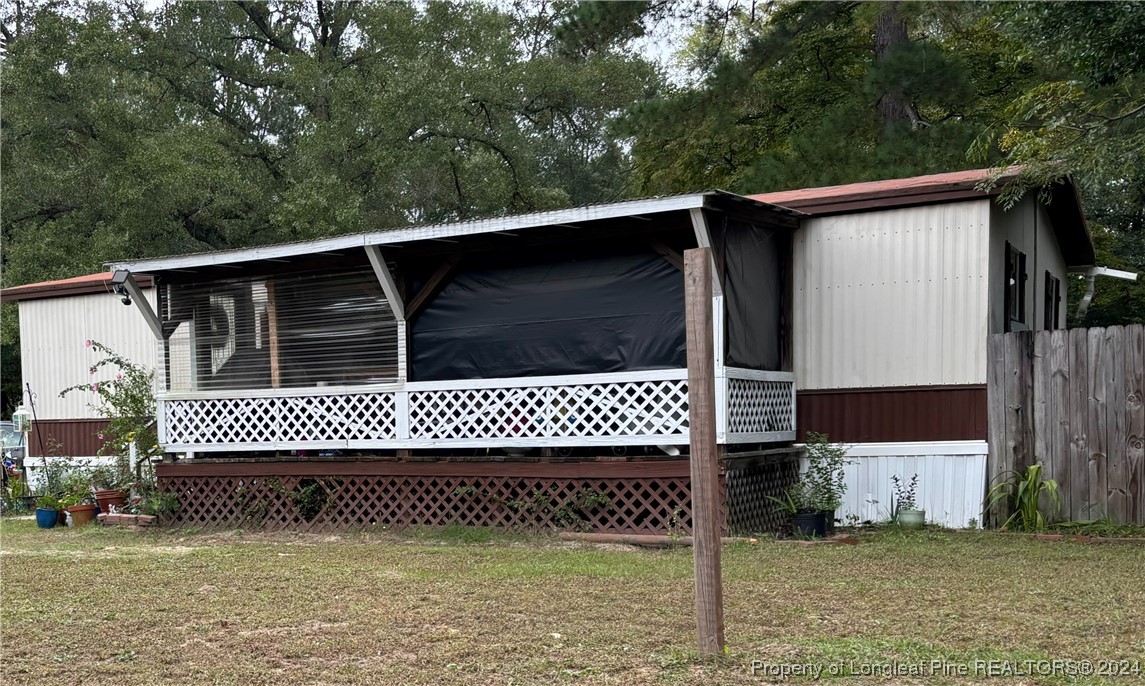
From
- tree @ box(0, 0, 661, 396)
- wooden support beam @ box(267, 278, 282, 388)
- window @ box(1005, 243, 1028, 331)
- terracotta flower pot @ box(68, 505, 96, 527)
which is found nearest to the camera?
window @ box(1005, 243, 1028, 331)

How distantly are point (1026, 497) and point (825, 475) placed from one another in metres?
1.88

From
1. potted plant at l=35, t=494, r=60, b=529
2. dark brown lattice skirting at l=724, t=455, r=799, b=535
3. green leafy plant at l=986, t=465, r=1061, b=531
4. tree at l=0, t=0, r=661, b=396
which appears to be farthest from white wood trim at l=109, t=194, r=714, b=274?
tree at l=0, t=0, r=661, b=396

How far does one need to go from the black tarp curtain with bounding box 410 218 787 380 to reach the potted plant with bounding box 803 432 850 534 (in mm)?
938

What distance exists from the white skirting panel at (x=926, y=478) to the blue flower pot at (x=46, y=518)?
9.00 meters

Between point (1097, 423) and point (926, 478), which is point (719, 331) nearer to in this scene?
point (926, 478)

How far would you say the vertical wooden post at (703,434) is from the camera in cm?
510

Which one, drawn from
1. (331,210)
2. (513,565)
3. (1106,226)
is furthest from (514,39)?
(513,565)

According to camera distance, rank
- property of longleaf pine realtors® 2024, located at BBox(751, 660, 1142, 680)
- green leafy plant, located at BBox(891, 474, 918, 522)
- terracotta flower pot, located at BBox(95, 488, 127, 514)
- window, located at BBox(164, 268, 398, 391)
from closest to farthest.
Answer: property of longleaf pine realtors® 2024, located at BBox(751, 660, 1142, 680)
green leafy plant, located at BBox(891, 474, 918, 522)
window, located at BBox(164, 268, 398, 391)
terracotta flower pot, located at BBox(95, 488, 127, 514)

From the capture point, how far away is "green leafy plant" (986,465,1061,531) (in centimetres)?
1066

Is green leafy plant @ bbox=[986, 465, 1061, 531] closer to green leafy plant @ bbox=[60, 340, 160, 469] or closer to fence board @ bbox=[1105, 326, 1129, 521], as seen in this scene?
fence board @ bbox=[1105, 326, 1129, 521]

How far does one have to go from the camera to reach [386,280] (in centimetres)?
1160

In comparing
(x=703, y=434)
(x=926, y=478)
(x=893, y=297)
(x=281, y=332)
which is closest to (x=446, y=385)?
(x=281, y=332)

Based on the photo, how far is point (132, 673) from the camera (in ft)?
17.3

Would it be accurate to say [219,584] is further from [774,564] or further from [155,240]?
[155,240]
